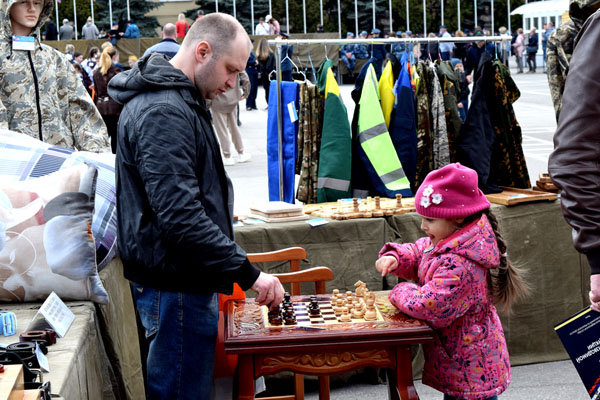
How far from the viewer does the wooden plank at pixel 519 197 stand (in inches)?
179

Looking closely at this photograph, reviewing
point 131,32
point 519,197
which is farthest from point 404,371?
point 131,32

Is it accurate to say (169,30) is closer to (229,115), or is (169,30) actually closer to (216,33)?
(229,115)

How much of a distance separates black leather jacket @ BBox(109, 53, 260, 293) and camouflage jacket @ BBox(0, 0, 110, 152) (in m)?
1.42

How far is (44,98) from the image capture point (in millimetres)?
3979

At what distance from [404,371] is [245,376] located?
552mm

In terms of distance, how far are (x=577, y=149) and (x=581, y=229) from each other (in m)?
0.21

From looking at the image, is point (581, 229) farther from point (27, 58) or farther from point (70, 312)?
point (27, 58)

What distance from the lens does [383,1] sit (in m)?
38.3

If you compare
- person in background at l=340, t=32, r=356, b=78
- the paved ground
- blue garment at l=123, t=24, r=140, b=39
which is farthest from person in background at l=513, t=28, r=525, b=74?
blue garment at l=123, t=24, r=140, b=39

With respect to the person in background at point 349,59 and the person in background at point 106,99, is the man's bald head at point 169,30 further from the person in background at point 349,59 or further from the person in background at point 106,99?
the person in background at point 349,59

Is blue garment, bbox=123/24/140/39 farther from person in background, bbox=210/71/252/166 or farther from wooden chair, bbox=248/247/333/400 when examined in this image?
wooden chair, bbox=248/247/333/400

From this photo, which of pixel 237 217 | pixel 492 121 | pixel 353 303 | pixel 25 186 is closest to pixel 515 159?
pixel 492 121

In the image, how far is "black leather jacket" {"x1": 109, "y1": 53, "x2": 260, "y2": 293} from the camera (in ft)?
8.02

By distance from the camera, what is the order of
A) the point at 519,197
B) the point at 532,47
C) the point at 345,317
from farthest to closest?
1. the point at 532,47
2. the point at 519,197
3. the point at 345,317
